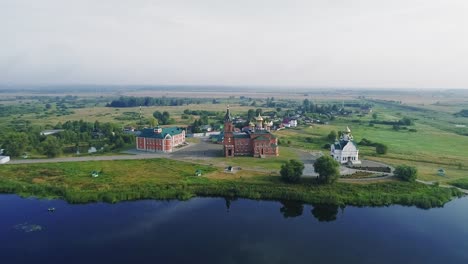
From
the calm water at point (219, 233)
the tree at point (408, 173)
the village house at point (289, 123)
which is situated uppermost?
the tree at point (408, 173)

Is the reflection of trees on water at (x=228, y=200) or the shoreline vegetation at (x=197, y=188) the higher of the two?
the shoreline vegetation at (x=197, y=188)

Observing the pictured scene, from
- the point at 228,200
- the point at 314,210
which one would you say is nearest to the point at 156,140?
the point at 228,200

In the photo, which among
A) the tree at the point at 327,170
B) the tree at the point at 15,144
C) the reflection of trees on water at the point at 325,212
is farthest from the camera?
the tree at the point at 15,144

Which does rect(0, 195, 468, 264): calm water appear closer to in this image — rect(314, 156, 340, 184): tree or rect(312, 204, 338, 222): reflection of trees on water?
rect(312, 204, 338, 222): reflection of trees on water

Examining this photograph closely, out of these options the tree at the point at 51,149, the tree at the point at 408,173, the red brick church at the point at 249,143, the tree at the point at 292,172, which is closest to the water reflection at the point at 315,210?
the tree at the point at 292,172

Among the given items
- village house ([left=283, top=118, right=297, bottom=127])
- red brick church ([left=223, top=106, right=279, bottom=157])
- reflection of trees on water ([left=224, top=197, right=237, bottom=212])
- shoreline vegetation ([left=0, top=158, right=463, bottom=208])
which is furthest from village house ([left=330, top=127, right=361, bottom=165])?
village house ([left=283, top=118, right=297, bottom=127])

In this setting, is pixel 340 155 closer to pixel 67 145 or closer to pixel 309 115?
pixel 67 145

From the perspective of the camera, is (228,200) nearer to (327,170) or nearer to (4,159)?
(327,170)

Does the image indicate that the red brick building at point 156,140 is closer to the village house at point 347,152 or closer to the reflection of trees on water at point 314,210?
the reflection of trees on water at point 314,210
